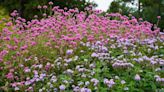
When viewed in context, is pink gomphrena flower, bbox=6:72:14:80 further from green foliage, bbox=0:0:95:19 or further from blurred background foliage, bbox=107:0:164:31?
blurred background foliage, bbox=107:0:164:31

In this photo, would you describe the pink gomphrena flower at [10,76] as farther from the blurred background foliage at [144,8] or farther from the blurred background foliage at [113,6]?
the blurred background foliage at [144,8]

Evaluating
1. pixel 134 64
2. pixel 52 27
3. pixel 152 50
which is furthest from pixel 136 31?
pixel 134 64

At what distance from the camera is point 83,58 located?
5.52 metres

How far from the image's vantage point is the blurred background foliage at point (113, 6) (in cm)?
1567

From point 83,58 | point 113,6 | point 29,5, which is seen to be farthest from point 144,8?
point 83,58

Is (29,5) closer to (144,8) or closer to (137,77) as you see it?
(144,8)

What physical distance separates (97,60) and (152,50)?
38.9 inches

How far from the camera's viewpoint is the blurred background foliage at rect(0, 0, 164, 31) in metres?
15.7

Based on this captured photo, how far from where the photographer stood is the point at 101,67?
5.27 meters

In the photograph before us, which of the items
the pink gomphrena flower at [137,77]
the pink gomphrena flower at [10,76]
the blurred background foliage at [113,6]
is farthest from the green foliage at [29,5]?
the pink gomphrena flower at [137,77]

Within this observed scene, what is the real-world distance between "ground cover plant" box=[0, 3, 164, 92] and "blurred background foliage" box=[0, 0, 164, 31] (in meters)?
8.36

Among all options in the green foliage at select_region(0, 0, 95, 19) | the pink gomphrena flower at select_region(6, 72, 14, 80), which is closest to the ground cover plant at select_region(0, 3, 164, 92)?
the pink gomphrena flower at select_region(6, 72, 14, 80)

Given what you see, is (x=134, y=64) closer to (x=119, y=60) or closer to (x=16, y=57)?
(x=119, y=60)

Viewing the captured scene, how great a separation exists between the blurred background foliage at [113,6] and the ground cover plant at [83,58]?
8.36 m
